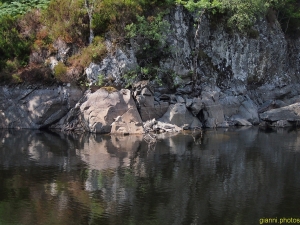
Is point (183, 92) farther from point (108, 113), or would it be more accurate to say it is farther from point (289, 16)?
point (289, 16)

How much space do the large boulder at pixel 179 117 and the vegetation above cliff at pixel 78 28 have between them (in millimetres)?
4609

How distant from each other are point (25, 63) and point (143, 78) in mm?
9525

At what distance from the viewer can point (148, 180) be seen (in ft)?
63.3

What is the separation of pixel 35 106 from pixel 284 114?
19.2 m

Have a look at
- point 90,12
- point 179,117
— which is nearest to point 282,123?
point 179,117

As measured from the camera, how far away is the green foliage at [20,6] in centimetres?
3869

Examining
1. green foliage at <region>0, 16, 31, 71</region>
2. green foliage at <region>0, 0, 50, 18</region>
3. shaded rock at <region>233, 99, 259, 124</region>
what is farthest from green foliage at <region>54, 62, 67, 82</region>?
shaded rock at <region>233, 99, 259, 124</region>

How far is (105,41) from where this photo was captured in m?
36.1

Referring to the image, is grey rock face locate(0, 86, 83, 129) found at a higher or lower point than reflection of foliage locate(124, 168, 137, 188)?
higher

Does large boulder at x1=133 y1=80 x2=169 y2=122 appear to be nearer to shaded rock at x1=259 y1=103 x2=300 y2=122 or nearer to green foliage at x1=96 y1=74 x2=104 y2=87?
green foliage at x1=96 y1=74 x2=104 y2=87

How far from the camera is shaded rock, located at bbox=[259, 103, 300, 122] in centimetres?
3612

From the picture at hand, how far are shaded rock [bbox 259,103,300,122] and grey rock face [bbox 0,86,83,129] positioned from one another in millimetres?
14818

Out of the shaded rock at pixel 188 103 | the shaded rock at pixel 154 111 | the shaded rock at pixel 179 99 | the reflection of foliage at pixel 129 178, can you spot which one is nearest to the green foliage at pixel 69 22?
the shaded rock at pixel 154 111

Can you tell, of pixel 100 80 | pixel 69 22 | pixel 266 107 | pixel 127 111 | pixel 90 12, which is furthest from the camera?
pixel 266 107
